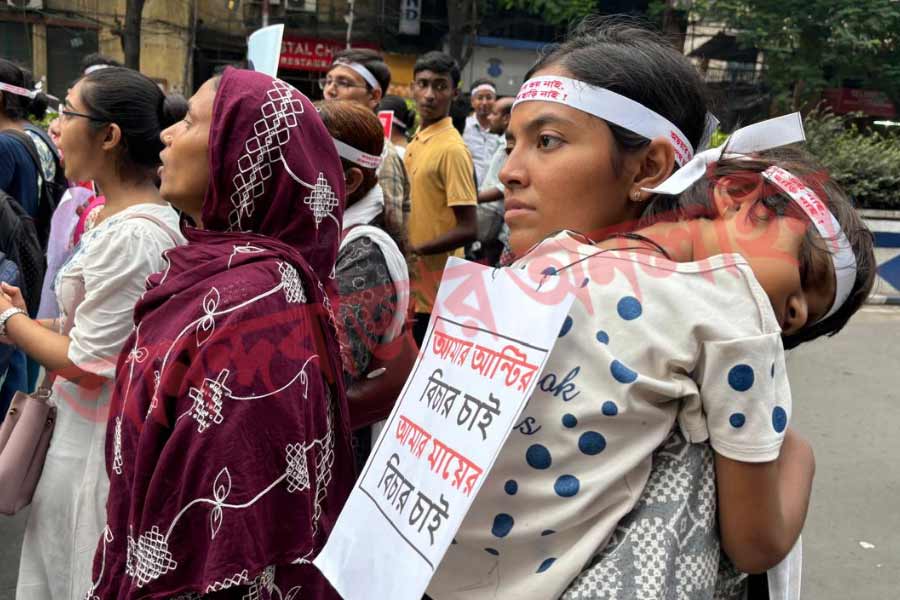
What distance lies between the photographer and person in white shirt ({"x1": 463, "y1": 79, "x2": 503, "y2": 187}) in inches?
278

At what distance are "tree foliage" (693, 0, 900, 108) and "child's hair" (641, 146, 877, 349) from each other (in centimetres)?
1633

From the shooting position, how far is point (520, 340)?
37.1 inches

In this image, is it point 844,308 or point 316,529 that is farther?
point 316,529

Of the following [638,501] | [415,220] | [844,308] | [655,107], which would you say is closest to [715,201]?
[655,107]

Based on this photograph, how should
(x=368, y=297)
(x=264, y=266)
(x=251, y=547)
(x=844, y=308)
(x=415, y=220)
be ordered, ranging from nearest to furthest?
(x=844, y=308) → (x=251, y=547) → (x=264, y=266) → (x=368, y=297) → (x=415, y=220)

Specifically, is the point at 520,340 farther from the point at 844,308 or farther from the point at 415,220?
the point at 415,220

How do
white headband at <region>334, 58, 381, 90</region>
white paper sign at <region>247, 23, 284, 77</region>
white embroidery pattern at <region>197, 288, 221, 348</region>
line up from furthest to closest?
white headband at <region>334, 58, 381, 90</region> → white paper sign at <region>247, 23, 284, 77</region> → white embroidery pattern at <region>197, 288, 221, 348</region>

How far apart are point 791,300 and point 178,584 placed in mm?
1063

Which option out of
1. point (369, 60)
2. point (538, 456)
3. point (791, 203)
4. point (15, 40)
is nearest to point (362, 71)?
point (369, 60)

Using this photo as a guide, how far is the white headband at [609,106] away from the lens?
1062mm

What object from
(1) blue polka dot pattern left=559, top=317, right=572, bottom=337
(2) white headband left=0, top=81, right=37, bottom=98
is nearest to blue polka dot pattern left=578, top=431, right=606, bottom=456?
(1) blue polka dot pattern left=559, top=317, right=572, bottom=337

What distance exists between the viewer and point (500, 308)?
1.00 meters

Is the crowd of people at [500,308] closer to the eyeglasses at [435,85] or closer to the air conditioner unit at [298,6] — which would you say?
the eyeglasses at [435,85]

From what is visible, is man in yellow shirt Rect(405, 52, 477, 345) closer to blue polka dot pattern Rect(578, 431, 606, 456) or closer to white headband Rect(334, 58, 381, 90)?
white headband Rect(334, 58, 381, 90)
